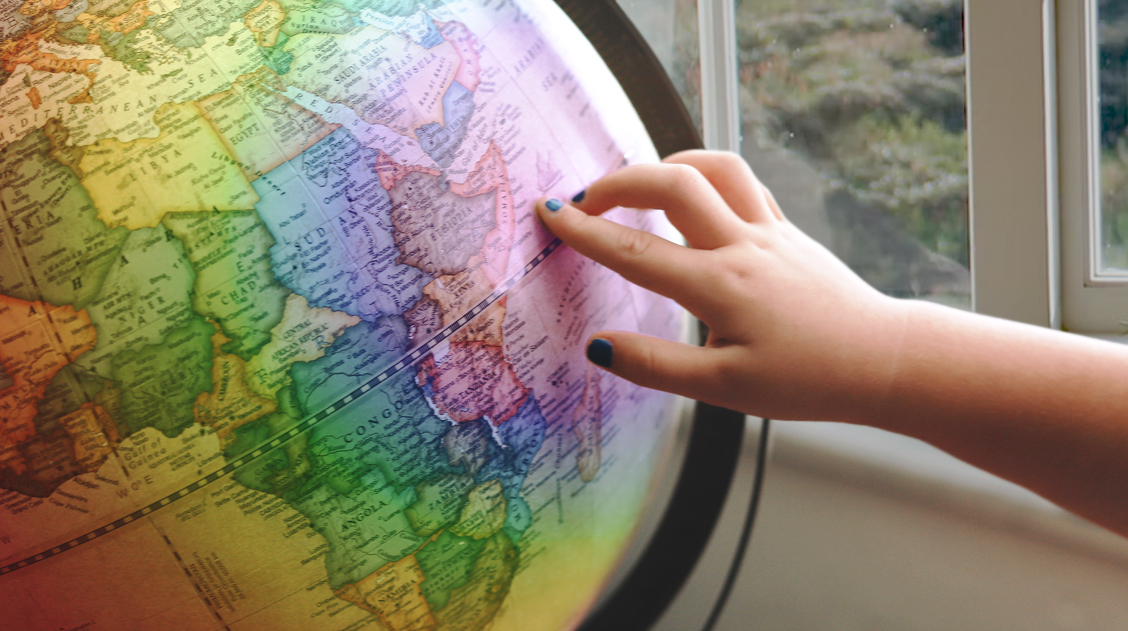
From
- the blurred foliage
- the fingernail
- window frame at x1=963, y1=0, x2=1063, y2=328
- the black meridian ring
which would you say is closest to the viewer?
the fingernail

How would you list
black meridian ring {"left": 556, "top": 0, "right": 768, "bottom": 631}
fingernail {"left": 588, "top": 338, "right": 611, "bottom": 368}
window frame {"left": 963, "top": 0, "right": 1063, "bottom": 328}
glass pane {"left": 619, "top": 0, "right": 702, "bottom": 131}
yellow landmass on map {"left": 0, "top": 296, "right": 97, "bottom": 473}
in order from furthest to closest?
glass pane {"left": 619, "top": 0, "right": 702, "bottom": 131} < window frame {"left": 963, "top": 0, "right": 1063, "bottom": 328} < black meridian ring {"left": 556, "top": 0, "right": 768, "bottom": 631} < fingernail {"left": 588, "top": 338, "right": 611, "bottom": 368} < yellow landmass on map {"left": 0, "top": 296, "right": 97, "bottom": 473}

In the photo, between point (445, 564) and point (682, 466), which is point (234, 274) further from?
point (682, 466)

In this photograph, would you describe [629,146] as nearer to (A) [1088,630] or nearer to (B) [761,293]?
(B) [761,293]

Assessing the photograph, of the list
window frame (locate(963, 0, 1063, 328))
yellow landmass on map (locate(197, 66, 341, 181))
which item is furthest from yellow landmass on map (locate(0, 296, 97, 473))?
window frame (locate(963, 0, 1063, 328))

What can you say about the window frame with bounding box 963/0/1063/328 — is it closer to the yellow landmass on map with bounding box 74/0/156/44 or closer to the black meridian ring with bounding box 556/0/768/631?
the black meridian ring with bounding box 556/0/768/631

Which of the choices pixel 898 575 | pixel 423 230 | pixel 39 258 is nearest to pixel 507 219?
pixel 423 230

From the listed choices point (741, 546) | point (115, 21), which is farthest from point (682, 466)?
point (115, 21)

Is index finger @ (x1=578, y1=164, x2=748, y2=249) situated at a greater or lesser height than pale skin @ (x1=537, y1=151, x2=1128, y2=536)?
greater

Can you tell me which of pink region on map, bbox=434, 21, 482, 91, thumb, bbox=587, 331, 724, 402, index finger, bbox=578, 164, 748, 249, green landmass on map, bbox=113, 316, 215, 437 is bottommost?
thumb, bbox=587, 331, 724, 402
